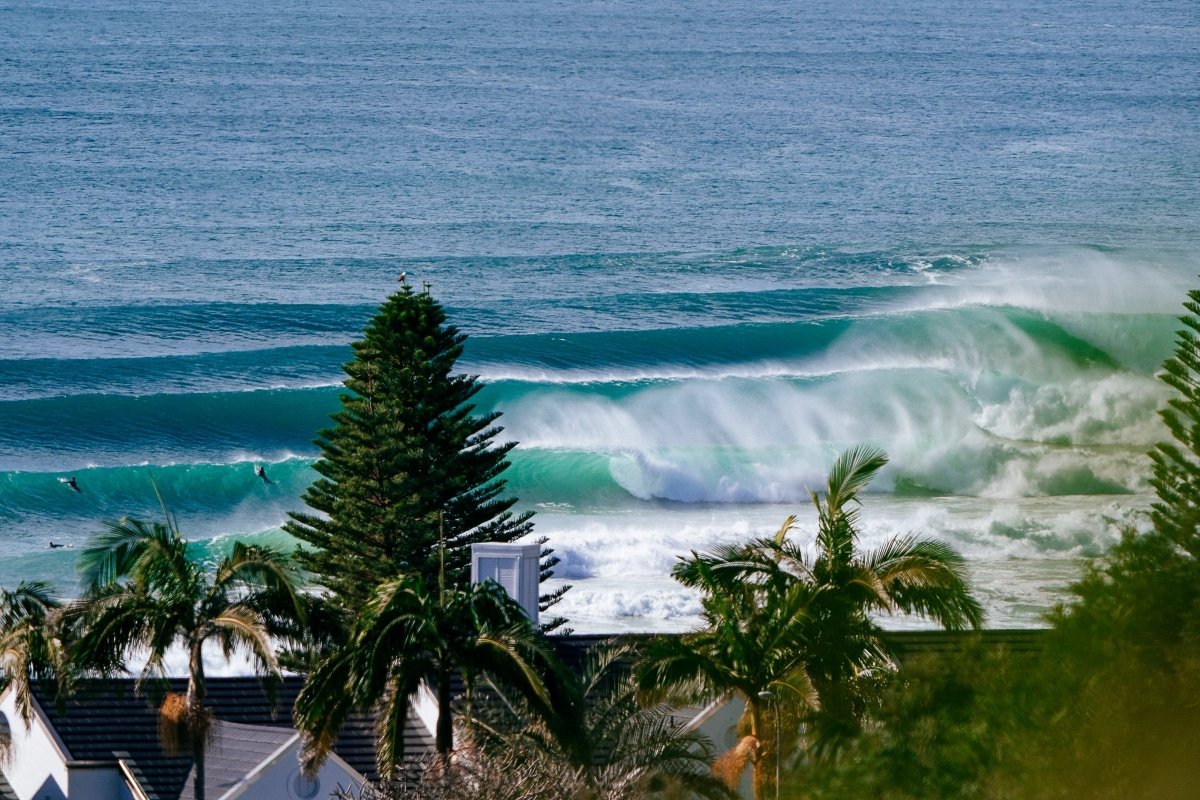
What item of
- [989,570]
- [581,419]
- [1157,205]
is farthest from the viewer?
[1157,205]

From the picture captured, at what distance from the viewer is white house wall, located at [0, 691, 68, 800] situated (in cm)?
2330

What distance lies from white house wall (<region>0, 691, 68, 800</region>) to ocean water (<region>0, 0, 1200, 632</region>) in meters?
19.8

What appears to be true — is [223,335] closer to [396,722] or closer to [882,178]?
[882,178]

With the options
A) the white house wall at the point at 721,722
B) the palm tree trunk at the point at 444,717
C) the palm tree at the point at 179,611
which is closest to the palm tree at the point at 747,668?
the palm tree trunk at the point at 444,717

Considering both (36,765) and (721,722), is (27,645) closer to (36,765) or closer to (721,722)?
(36,765)

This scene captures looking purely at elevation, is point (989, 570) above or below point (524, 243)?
below

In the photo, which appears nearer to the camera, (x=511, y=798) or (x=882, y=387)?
(x=511, y=798)

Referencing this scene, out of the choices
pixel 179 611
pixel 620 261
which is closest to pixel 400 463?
pixel 179 611

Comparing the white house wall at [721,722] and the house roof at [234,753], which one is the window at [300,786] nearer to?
the house roof at [234,753]

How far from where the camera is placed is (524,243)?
80.7m

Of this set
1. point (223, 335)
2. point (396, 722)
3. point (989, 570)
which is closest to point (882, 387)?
point (989, 570)

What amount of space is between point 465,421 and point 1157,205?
→ 68.0m

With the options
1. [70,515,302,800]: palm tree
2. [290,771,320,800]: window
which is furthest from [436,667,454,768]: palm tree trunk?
[290,771,320,800]: window

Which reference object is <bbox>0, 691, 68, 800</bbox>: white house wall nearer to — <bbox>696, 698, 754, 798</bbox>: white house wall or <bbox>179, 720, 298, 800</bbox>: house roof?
<bbox>179, 720, 298, 800</bbox>: house roof
